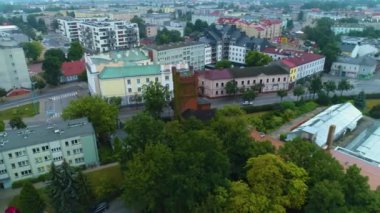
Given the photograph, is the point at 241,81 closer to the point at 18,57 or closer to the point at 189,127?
the point at 189,127

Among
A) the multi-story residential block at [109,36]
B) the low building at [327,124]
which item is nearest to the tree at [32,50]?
the multi-story residential block at [109,36]

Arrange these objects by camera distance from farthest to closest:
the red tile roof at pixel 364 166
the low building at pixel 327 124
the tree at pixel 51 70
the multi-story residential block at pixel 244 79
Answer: the tree at pixel 51 70 < the multi-story residential block at pixel 244 79 < the low building at pixel 327 124 < the red tile roof at pixel 364 166

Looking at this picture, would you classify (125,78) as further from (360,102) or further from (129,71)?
(360,102)

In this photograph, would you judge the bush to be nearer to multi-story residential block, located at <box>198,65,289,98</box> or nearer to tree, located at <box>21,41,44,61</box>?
multi-story residential block, located at <box>198,65,289,98</box>

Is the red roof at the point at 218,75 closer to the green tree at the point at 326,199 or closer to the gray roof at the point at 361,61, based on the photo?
the gray roof at the point at 361,61

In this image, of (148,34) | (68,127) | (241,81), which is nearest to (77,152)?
(68,127)

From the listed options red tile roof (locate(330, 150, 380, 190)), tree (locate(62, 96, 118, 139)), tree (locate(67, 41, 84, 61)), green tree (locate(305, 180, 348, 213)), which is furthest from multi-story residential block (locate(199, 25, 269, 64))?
green tree (locate(305, 180, 348, 213))
